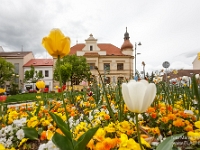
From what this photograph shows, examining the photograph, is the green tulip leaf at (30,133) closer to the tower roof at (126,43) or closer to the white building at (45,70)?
the white building at (45,70)

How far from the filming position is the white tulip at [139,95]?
1.94 ft

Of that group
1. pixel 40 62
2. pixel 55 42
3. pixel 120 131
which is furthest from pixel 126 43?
pixel 55 42

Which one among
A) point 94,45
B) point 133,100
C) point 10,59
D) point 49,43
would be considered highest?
point 94,45

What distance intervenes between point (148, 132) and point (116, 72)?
3116cm

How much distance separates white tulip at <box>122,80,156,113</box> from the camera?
0.59 meters

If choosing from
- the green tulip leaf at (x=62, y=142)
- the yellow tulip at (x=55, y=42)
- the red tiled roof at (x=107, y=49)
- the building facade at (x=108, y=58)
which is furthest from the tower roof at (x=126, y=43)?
the green tulip leaf at (x=62, y=142)

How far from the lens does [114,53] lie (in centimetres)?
3344

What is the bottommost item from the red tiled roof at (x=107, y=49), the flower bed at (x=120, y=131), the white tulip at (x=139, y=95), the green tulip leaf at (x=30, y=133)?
the green tulip leaf at (x=30, y=133)

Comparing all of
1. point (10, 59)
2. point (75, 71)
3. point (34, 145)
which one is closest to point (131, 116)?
point (34, 145)

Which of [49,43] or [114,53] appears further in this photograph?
[114,53]

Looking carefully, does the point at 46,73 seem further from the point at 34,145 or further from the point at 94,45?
the point at 34,145

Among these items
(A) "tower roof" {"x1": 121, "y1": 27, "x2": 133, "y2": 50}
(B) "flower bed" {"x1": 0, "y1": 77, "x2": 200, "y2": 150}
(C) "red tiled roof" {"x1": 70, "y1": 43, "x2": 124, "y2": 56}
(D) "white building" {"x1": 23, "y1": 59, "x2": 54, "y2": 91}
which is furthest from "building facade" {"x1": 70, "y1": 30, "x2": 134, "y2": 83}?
(B) "flower bed" {"x1": 0, "y1": 77, "x2": 200, "y2": 150}

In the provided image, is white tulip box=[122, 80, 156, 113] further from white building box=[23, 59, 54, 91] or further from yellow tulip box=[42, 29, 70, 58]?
white building box=[23, 59, 54, 91]

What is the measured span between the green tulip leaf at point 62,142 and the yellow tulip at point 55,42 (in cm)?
39
